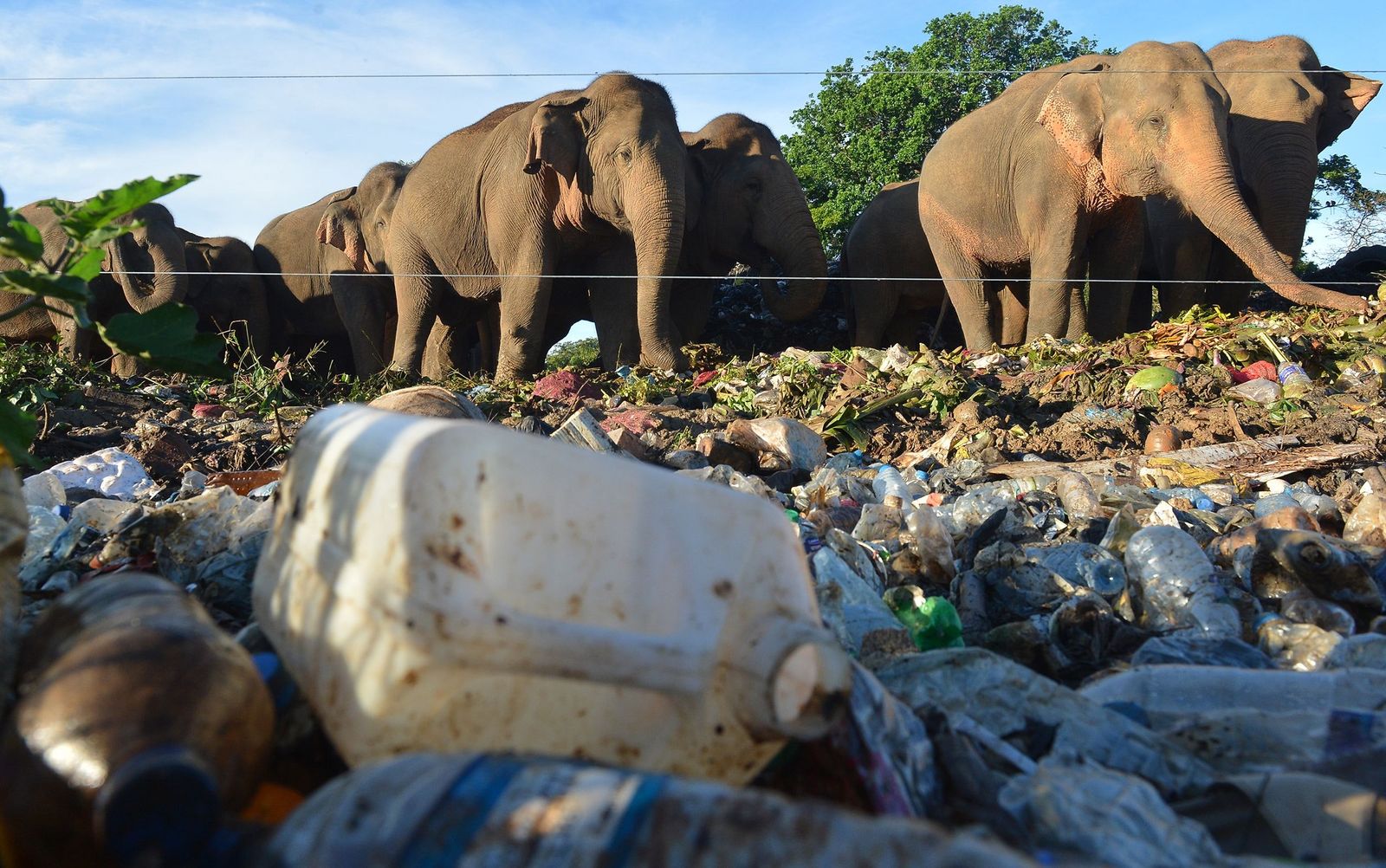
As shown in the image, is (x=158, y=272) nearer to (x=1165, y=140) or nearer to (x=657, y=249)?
(x=657, y=249)

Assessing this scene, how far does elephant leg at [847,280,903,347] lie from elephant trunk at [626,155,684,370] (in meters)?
3.56

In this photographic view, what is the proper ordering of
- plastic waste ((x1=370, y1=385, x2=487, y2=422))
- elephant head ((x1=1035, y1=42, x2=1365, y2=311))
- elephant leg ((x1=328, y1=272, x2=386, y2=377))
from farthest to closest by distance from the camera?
elephant leg ((x1=328, y1=272, x2=386, y2=377)) < elephant head ((x1=1035, y1=42, x2=1365, y2=311)) < plastic waste ((x1=370, y1=385, x2=487, y2=422))

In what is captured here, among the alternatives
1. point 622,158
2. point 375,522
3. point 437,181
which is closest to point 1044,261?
point 622,158

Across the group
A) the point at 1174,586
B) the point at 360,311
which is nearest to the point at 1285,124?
the point at 1174,586

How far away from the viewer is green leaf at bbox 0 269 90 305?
57.5 inches

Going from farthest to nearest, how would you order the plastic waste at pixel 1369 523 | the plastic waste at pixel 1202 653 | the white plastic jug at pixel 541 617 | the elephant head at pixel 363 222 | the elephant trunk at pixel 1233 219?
the elephant head at pixel 363 222, the elephant trunk at pixel 1233 219, the plastic waste at pixel 1369 523, the plastic waste at pixel 1202 653, the white plastic jug at pixel 541 617

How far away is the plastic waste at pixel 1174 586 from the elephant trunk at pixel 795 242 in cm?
769

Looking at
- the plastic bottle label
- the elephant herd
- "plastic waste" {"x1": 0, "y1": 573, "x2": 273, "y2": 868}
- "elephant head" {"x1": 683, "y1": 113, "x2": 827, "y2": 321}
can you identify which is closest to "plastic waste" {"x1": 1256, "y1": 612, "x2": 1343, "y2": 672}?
the plastic bottle label

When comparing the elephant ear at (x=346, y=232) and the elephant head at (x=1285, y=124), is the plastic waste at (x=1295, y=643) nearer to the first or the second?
the elephant head at (x=1285, y=124)

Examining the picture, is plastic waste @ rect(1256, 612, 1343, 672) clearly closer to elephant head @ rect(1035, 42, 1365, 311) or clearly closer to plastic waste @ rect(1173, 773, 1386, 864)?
plastic waste @ rect(1173, 773, 1386, 864)

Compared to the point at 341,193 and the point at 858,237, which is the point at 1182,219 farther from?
the point at 341,193

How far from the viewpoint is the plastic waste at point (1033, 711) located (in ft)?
5.03

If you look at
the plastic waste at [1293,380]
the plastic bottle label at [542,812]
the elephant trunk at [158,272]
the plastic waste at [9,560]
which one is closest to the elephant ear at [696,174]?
the elephant trunk at [158,272]

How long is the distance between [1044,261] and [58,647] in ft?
27.0
